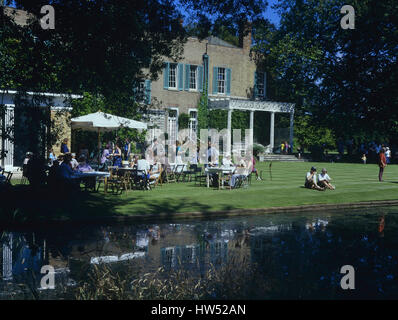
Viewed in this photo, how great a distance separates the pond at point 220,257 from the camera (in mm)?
5883

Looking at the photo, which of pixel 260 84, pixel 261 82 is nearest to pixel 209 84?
pixel 260 84

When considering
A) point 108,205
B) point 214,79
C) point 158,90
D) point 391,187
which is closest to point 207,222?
point 108,205

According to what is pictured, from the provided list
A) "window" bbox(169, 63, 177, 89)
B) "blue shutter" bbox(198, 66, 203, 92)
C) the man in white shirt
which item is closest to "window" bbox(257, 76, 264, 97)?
"blue shutter" bbox(198, 66, 203, 92)

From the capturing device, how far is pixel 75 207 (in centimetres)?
1262

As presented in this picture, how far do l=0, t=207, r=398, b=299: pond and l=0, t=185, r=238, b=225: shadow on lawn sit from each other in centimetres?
62

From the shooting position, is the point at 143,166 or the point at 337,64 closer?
the point at 143,166

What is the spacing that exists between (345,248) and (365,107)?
3353cm

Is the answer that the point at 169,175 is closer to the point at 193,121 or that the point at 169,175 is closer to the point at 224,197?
the point at 224,197

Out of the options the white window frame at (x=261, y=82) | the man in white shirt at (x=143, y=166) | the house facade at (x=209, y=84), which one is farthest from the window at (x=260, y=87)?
the man in white shirt at (x=143, y=166)

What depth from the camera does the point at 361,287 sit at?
20.6 feet

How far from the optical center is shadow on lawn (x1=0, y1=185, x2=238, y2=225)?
1094 cm

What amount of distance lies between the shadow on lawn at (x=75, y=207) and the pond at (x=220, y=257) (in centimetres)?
62

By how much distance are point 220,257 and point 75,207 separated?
19.2 feet

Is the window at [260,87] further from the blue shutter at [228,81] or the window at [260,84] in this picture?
the blue shutter at [228,81]
